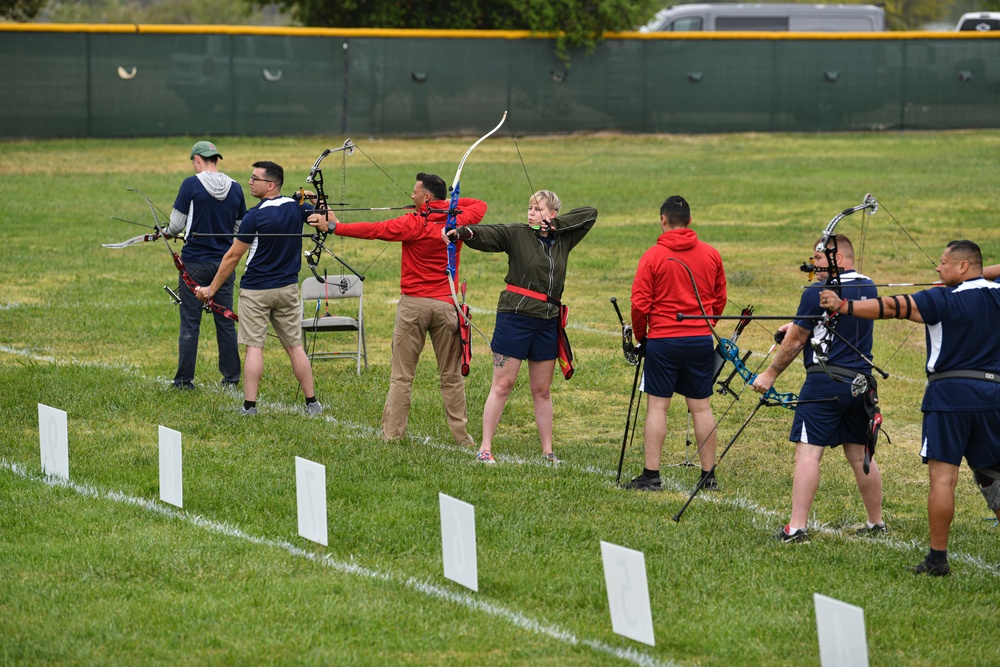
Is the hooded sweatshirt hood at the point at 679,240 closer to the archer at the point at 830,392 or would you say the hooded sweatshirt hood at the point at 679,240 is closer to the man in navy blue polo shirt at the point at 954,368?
the archer at the point at 830,392

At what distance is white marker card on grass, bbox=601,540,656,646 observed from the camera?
5656 mm

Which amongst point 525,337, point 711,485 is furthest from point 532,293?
point 711,485

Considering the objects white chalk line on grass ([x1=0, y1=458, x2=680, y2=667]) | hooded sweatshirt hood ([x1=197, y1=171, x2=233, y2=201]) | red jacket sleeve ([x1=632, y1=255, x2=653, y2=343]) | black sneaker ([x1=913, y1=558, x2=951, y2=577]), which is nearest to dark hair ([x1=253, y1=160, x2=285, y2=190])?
hooded sweatshirt hood ([x1=197, y1=171, x2=233, y2=201])

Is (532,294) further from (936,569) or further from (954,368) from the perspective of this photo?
(936,569)

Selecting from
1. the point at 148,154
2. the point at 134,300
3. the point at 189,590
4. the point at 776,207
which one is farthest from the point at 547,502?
the point at 148,154

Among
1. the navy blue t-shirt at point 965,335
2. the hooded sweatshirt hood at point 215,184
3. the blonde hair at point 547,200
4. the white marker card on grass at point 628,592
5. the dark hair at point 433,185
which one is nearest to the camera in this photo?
the white marker card on grass at point 628,592

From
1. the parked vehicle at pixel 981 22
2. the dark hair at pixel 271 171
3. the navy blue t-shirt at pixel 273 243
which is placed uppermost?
the parked vehicle at pixel 981 22

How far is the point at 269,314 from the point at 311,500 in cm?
322

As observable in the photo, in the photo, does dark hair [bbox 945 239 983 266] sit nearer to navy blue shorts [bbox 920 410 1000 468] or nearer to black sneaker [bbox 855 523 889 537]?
navy blue shorts [bbox 920 410 1000 468]

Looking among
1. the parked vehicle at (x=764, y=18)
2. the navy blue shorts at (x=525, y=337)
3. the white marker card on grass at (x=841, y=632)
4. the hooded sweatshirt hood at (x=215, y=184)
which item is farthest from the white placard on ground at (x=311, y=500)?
the parked vehicle at (x=764, y=18)

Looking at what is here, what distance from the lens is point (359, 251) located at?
17.6 m

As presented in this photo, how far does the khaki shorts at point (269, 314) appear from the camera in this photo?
32.1 ft

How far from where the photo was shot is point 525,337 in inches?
342

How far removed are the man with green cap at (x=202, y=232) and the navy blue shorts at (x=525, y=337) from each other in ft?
9.29
